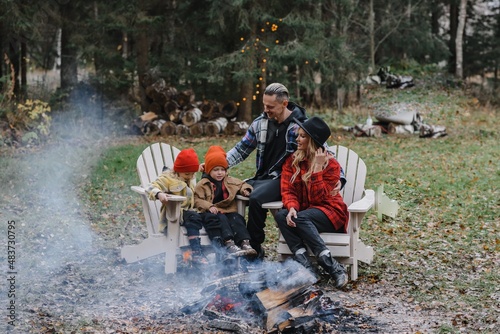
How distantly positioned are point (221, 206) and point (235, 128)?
8463 mm

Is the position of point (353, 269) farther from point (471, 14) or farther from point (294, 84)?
point (471, 14)

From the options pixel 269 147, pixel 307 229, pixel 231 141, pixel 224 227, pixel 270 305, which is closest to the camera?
pixel 270 305

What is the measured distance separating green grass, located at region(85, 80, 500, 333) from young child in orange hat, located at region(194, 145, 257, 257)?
1.10 meters

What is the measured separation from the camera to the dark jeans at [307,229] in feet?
17.6

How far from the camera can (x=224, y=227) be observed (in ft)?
18.4

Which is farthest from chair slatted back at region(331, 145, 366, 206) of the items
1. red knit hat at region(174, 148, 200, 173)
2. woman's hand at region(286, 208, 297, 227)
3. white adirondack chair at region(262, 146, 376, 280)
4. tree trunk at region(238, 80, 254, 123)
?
tree trunk at region(238, 80, 254, 123)

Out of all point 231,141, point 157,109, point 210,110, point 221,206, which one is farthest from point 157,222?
point 157,109

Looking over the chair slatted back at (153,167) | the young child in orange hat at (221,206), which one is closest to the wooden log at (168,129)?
the chair slatted back at (153,167)

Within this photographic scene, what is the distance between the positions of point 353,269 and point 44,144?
7.82m

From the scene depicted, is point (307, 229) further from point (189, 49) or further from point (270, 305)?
point (189, 49)

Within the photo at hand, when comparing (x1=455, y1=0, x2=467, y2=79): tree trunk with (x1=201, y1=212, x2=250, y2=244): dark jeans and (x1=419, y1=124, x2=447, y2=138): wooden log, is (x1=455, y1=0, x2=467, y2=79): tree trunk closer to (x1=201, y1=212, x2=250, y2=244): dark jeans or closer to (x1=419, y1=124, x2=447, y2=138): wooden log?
(x1=419, y1=124, x2=447, y2=138): wooden log

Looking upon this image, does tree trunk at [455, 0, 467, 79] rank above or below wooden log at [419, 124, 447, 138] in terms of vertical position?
above

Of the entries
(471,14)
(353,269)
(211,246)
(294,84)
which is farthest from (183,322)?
(471,14)

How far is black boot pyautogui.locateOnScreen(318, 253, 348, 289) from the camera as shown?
5.35 m
